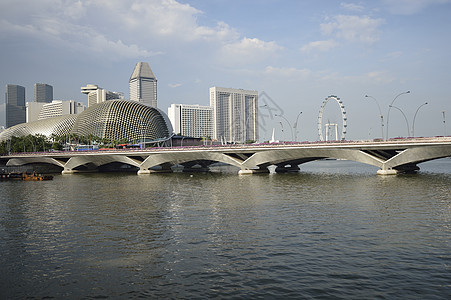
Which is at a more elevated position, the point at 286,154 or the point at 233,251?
the point at 286,154

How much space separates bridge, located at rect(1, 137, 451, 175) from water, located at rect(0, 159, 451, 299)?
3270 centimetres

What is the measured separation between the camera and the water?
1394 cm

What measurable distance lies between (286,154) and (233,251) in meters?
61.2

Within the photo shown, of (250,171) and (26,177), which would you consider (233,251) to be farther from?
(26,177)

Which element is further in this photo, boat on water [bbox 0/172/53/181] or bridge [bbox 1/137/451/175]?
boat on water [bbox 0/172/53/181]

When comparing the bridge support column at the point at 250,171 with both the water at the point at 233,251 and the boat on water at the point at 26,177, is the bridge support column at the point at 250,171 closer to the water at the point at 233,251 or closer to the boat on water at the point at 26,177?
the boat on water at the point at 26,177

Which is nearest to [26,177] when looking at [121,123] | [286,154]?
[286,154]

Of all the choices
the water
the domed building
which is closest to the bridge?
the water

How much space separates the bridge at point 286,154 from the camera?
208ft

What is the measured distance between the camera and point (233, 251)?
1905 centimetres

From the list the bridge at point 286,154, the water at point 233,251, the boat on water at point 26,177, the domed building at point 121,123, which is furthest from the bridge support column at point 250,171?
the domed building at point 121,123

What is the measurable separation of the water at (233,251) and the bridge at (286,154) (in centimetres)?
3270

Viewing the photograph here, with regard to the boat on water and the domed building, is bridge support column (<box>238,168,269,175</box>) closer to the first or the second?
the boat on water

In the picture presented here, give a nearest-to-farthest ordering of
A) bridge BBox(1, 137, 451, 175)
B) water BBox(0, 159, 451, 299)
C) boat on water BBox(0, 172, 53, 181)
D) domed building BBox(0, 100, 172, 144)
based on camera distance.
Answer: water BBox(0, 159, 451, 299), bridge BBox(1, 137, 451, 175), boat on water BBox(0, 172, 53, 181), domed building BBox(0, 100, 172, 144)
